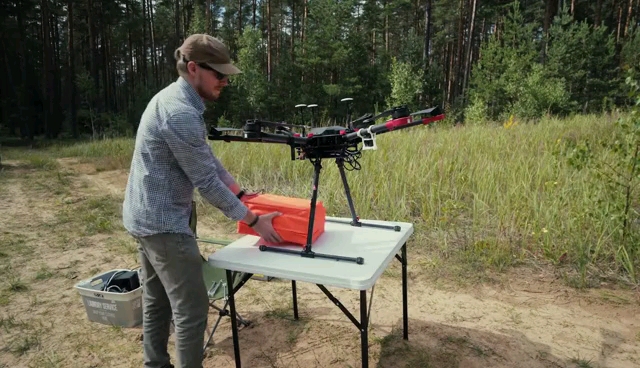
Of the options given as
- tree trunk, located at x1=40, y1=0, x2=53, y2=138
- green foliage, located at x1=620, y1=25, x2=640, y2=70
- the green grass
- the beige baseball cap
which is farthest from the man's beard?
tree trunk, located at x1=40, y1=0, x2=53, y2=138

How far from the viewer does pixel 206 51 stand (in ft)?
5.45

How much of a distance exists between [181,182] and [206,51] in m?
0.56

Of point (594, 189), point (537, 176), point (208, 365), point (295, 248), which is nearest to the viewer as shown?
point (295, 248)

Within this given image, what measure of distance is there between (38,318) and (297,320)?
1.93 meters

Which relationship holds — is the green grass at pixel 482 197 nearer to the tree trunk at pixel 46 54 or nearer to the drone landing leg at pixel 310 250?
the drone landing leg at pixel 310 250

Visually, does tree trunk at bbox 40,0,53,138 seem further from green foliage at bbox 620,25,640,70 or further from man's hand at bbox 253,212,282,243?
green foliage at bbox 620,25,640,70

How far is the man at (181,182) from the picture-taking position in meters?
1.64

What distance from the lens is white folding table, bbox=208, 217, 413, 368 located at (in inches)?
65.8

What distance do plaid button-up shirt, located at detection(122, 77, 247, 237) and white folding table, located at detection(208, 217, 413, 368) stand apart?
24cm

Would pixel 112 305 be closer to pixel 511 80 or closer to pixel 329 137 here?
pixel 329 137

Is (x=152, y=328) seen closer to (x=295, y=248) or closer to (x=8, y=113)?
(x=295, y=248)

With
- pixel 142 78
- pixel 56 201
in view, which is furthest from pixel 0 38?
pixel 56 201

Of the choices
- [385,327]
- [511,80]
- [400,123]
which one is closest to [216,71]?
[400,123]

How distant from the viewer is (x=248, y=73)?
24266 mm
